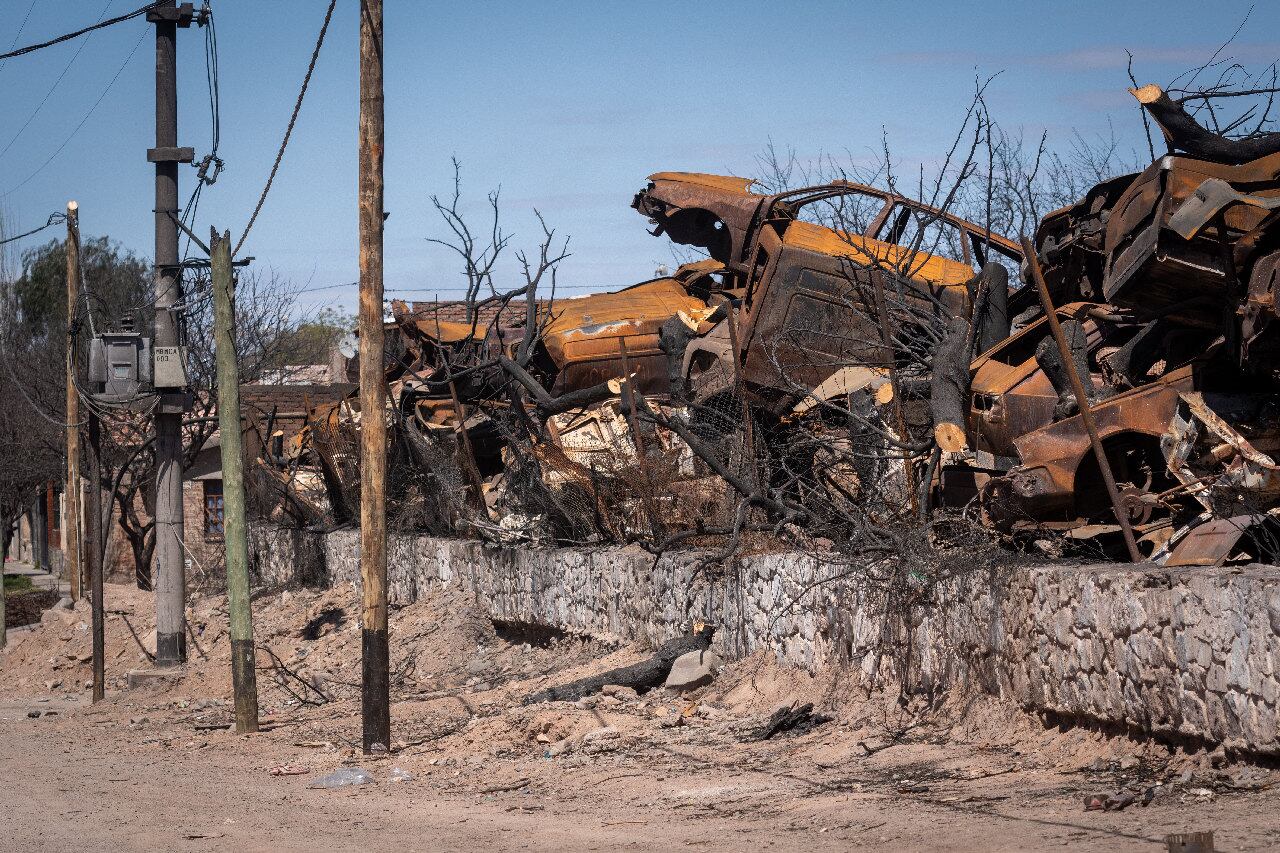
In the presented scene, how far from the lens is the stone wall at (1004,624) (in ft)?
20.9

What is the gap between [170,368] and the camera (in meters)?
16.0

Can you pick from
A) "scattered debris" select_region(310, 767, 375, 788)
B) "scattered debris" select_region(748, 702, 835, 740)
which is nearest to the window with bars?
"scattered debris" select_region(310, 767, 375, 788)

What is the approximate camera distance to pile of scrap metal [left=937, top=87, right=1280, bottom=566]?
7.51 m

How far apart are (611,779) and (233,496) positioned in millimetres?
5125

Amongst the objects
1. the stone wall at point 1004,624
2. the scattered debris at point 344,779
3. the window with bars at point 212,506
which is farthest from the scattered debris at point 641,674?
the window with bars at point 212,506

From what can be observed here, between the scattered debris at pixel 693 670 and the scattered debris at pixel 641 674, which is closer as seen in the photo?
the scattered debris at pixel 693 670

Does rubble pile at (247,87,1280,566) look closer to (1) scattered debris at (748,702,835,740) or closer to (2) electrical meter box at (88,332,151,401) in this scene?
(1) scattered debris at (748,702,835,740)

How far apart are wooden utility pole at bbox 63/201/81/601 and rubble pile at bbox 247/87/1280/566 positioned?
4.11m

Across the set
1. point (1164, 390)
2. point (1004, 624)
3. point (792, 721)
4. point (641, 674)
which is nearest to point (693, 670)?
point (641, 674)

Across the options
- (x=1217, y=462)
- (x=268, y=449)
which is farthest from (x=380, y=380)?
(x=268, y=449)

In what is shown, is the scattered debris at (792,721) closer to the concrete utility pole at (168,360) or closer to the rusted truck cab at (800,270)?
the rusted truck cab at (800,270)

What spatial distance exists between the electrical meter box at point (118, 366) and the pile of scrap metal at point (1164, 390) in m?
9.96

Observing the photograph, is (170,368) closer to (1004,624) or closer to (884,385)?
(884,385)

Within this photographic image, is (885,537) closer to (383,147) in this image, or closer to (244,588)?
(383,147)
